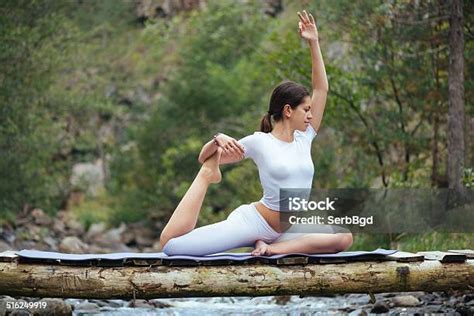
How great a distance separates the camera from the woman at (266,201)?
287 inches

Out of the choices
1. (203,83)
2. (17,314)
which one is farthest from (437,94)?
(203,83)

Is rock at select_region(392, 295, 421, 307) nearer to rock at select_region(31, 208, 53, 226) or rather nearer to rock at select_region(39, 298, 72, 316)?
rock at select_region(39, 298, 72, 316)

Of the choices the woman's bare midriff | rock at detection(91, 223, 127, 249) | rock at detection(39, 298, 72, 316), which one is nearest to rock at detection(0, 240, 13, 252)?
rock at detection(91, 223, 127, 249)

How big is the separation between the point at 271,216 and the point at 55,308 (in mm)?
2739

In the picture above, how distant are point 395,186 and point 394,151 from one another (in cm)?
203

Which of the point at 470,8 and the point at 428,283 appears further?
the point at 470,8

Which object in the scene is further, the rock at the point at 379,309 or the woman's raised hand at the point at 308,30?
the rock at the point at 379,309

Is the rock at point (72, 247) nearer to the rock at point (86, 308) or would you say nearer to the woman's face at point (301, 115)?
the rock at point (86, 308)

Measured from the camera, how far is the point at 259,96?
27.7m

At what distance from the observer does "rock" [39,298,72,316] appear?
8.66 meters

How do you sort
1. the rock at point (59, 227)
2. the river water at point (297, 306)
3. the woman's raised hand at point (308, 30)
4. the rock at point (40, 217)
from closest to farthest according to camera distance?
1. the woman's raised hand at point (308, 30)
2. the river water at point (297, 306)
3. the rock at point (40, 217)
4. the rock at point (59, 227)

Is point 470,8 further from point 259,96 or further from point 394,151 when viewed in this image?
point 259,96

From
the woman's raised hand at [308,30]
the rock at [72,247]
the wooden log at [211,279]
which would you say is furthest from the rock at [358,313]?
the rock at [72,247]

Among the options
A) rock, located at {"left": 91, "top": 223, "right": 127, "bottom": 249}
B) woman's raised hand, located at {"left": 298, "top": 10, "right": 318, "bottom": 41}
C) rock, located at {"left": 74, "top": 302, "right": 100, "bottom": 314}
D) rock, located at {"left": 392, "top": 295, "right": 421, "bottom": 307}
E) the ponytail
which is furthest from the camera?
rock, located at {"left": 91, "top": 223, "right": 127, "bottom": 249}
